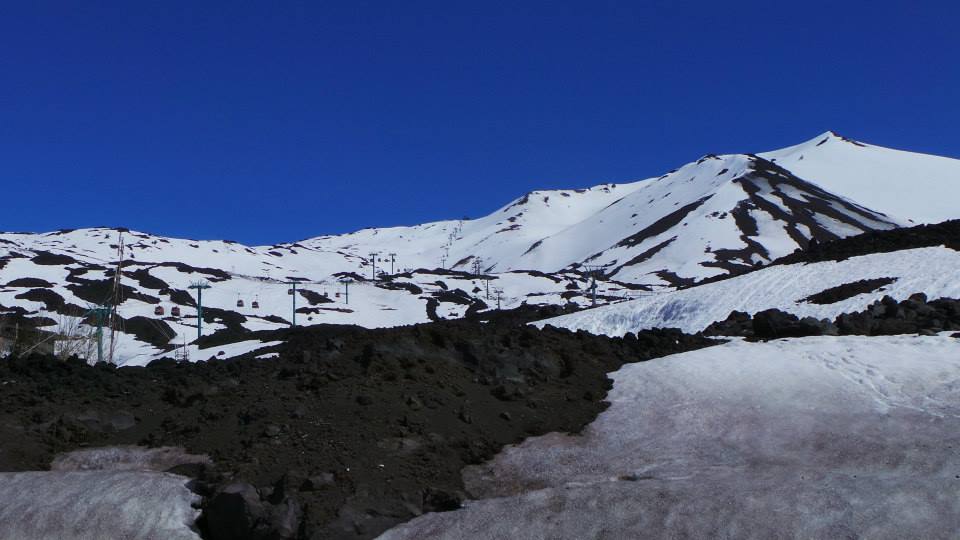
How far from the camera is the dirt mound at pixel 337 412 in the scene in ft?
31.2

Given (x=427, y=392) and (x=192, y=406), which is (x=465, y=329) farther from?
(x=192, y=406)

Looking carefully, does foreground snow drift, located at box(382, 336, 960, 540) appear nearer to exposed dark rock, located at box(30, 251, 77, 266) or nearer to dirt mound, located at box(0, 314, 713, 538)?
dirt mound, located at box(0, 314, 713, 538)

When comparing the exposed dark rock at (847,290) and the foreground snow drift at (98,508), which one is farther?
the exposed dark rock at (847,290)

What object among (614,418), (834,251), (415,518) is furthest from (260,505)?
(834,251)

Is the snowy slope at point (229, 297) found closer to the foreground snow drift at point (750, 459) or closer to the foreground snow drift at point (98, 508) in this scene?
the foreground snow drift at point (98, 508)

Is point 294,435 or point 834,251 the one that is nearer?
point 294,435

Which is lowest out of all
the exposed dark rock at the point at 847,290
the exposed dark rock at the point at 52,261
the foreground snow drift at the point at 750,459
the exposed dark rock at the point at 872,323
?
the foreground snow drift at the point at 750,459

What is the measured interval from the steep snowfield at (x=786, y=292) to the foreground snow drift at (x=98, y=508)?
22.8 metres

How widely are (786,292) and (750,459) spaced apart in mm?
24002

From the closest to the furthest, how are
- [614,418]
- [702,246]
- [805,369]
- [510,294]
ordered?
1. [614,418]
2. [805,369]
3. [510,294]
4. [702,246]

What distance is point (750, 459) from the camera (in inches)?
409

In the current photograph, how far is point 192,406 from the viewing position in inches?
507

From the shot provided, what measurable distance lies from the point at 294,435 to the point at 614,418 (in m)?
4.77

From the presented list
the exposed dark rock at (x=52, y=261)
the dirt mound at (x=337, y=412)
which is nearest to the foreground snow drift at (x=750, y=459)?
the dirt mound at (x=337, y=412)
